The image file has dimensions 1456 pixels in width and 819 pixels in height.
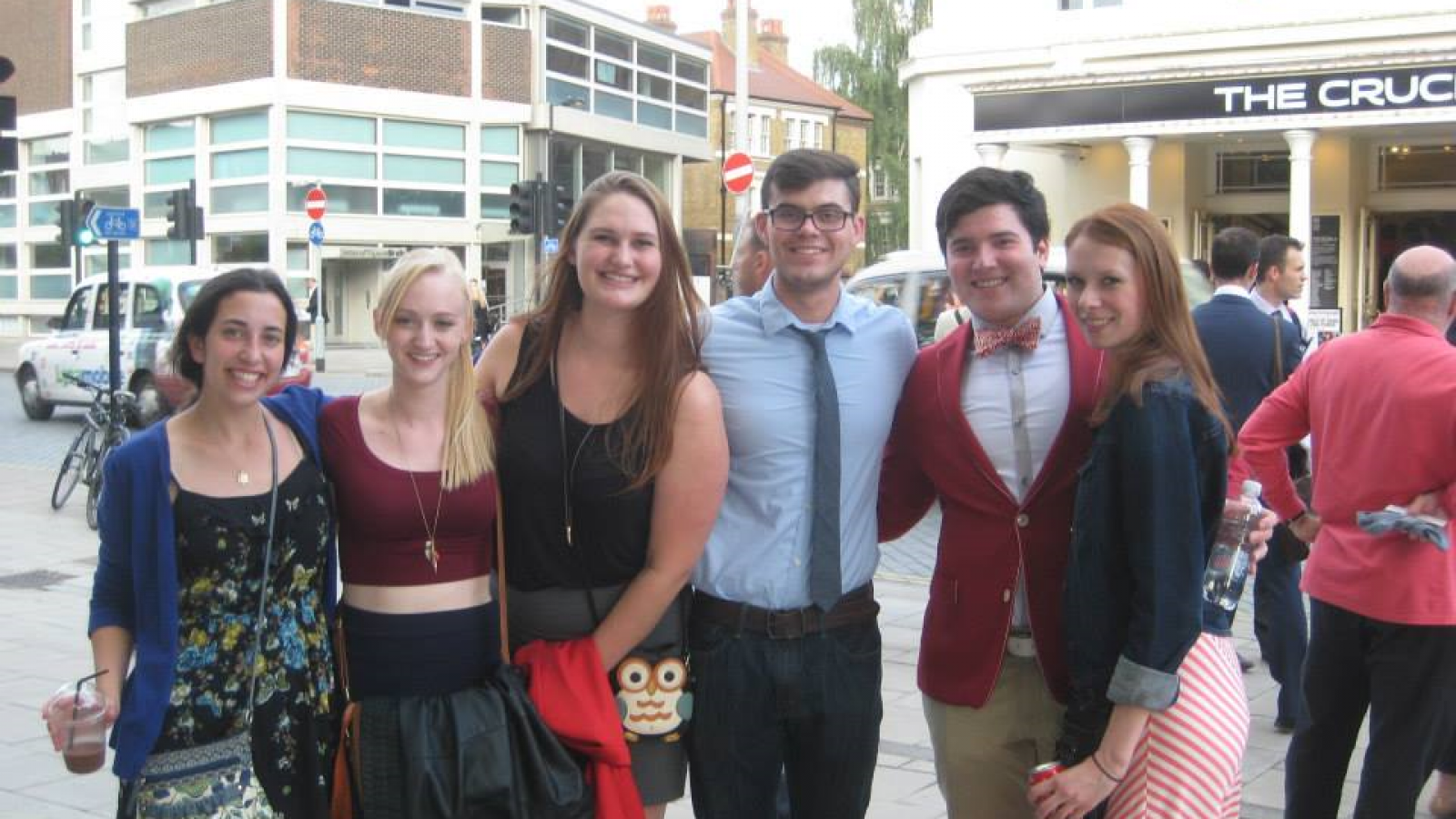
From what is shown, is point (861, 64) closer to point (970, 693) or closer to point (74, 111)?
point (74, 111)

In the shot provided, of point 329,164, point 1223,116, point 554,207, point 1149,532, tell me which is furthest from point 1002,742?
point 329,164

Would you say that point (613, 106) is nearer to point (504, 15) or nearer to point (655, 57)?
point (655, 57)

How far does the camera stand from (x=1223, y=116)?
916 inches

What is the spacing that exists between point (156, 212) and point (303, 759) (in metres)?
39.1

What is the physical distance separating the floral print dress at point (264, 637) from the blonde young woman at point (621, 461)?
1.41 ft

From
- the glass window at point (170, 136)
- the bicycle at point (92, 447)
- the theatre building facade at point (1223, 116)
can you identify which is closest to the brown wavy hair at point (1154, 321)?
the bicycle at point (92, 447)

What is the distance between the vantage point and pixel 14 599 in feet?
28.6

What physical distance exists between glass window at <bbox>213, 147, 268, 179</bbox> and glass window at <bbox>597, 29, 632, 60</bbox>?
10.5 m

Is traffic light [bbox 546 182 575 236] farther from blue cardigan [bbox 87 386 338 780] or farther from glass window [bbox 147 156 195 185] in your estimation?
glass window [bbox 147 156 195 185]

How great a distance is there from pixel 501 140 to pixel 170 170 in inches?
349

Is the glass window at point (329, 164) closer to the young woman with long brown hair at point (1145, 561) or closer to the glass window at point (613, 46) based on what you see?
the glass window at point (613, 46)

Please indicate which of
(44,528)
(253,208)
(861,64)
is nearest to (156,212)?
(253,208)

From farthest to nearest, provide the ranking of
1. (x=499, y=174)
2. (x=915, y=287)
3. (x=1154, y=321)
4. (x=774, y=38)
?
(x=774, y=38) → (x=499, y=174) → (x=915, y=287) → (x=1154, y=321)

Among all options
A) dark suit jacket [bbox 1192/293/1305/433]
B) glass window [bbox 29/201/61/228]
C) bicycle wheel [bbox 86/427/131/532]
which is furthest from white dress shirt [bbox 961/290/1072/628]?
glass window [bbox 29/201/61/228]
